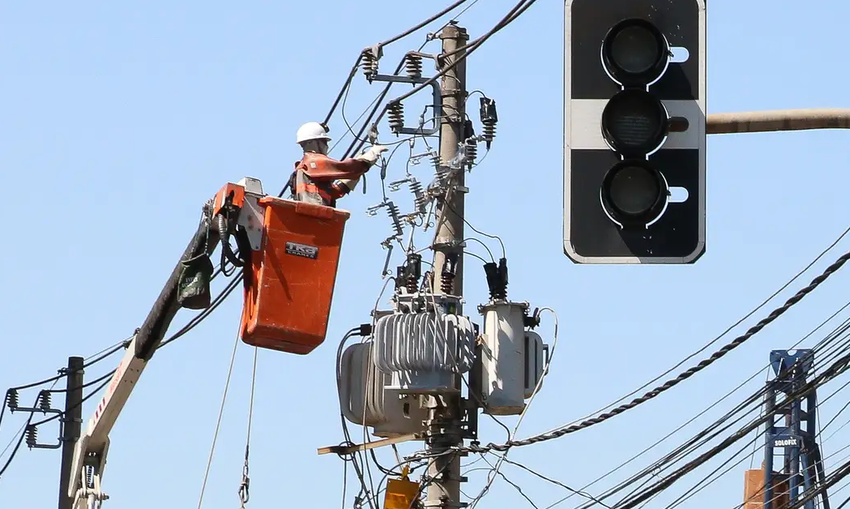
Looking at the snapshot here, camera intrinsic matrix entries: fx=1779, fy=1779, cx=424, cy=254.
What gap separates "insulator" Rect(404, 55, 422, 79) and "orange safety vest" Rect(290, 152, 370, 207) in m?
4.45

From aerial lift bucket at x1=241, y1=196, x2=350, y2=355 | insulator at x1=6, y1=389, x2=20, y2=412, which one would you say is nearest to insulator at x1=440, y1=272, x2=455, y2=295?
aerial lift bucket at x1=241, y1=196, x2=350, y2=355

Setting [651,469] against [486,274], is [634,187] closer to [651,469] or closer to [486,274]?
[651,469]

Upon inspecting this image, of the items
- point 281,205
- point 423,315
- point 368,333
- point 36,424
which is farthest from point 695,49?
point 36,424

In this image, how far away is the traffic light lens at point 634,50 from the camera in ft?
23.5

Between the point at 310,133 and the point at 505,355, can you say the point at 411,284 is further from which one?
the point at 310,133

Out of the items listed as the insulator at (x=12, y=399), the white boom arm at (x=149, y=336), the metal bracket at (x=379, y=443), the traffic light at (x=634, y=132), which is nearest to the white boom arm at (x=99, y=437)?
the white boom arm at (x=149, y=336)

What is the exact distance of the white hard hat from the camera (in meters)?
12.4

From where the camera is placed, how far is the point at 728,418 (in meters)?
11.8

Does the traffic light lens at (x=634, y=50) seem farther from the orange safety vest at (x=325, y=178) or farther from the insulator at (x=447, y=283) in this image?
the insulator at (x=447, y=283)

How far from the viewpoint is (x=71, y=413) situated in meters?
27.0

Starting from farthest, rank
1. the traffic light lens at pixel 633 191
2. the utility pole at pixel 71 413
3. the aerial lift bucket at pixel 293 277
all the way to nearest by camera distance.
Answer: the utility pole at pixel 71 413
the aerial lift bucket at pixel 293 277
the traffic light lens at pixel 633 191

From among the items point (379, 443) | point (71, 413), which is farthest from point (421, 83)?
point (71, 413)

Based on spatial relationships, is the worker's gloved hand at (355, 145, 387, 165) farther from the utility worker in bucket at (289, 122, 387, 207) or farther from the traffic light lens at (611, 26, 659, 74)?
the traffic light lens at (611, 26, 659, 74)

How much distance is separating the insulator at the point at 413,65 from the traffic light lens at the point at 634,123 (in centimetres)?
935
